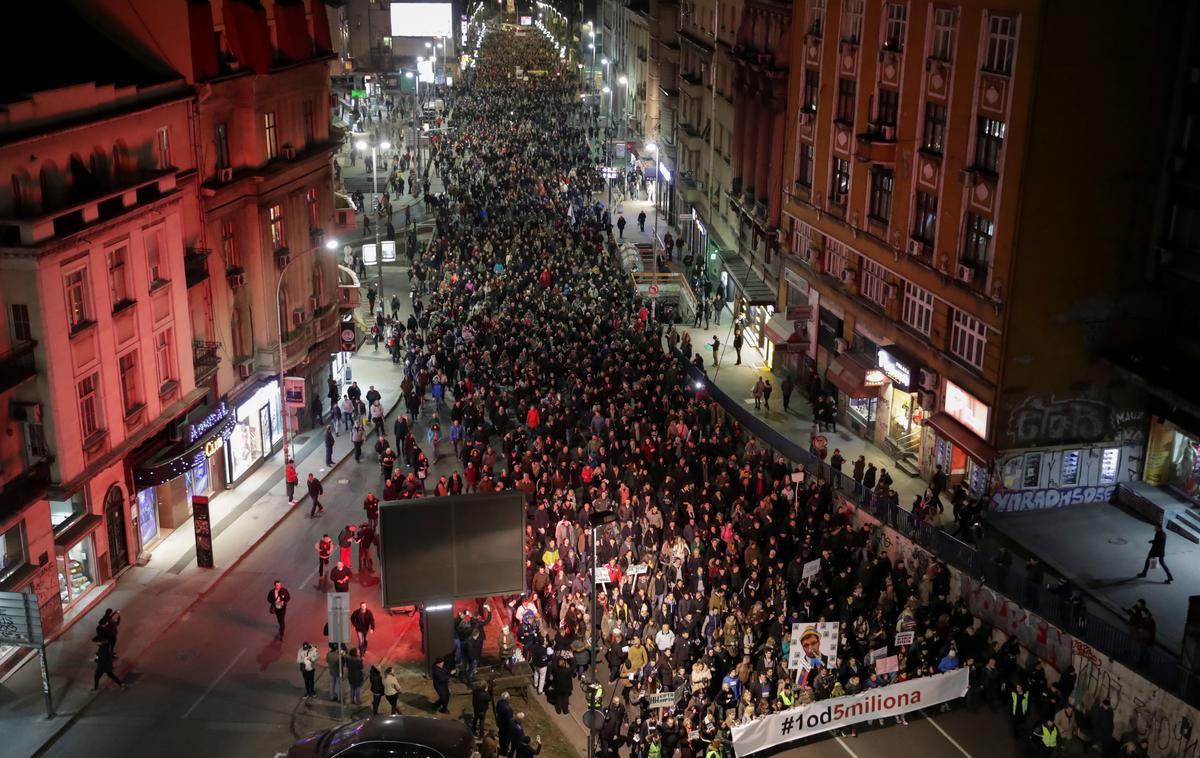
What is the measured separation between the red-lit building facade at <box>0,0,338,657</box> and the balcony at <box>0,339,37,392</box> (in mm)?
40

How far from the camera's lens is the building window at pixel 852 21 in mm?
42812

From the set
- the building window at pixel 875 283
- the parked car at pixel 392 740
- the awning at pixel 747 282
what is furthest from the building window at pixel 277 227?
the parked car at pixel 392 740

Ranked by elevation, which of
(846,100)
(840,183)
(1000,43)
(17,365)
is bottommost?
(17,365)

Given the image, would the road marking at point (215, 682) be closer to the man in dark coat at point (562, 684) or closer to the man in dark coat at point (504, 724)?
the man in dark coat at point (504, 724)

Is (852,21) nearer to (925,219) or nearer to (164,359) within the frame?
(925,219)

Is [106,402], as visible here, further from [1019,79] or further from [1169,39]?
[1169,39]

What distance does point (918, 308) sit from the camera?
3900cm

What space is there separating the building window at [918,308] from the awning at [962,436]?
2.92m

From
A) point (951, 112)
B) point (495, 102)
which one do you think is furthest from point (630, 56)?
point (951, 112)

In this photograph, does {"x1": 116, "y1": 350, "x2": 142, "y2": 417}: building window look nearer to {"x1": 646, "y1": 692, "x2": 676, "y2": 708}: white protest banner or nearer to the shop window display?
the shop window display

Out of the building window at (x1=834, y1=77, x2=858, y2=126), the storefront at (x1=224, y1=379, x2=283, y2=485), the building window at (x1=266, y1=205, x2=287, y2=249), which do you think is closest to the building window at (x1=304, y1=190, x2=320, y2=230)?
the building window at (x1=266, y1=205, x2=287, y2=249)

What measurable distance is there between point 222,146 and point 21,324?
441 inches

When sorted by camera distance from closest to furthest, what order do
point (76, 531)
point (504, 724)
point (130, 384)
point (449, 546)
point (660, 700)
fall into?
point (504, 724)
point (660, 700)
point (449, 546)
point (76, 531)
point (130, 384)

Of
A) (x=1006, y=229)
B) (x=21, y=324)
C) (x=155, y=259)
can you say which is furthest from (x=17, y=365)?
(x=1006, y=229)
